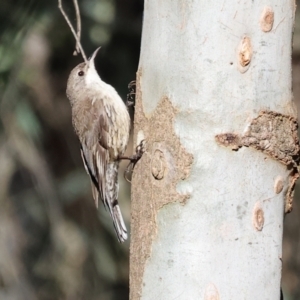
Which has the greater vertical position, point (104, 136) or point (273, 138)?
point (273, 138)

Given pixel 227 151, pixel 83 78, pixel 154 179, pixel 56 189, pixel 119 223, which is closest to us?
pixel 227 151

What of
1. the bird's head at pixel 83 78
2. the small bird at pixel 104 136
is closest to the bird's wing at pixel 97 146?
the small bird at pixel 104 136

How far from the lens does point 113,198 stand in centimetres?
333

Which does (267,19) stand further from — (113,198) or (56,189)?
(56,189)

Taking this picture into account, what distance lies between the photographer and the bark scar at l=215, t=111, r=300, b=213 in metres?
1.80

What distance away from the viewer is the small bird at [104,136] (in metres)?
3.26

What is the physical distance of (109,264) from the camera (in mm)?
4309

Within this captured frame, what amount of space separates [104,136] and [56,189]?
1.02 meters

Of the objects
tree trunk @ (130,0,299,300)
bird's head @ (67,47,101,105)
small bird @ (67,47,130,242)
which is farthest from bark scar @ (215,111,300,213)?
bird's head @ (67,47,101,105)

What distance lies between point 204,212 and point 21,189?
2.84 meters

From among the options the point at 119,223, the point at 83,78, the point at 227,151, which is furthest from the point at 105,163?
the point at 227,151

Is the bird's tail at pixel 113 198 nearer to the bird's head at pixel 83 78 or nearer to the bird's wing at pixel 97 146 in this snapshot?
the bird's wing at pixel 97 146

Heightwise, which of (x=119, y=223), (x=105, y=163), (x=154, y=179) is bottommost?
(x=119, y=223)

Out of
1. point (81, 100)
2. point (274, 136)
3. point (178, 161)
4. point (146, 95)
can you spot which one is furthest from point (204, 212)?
point (81, 100)
